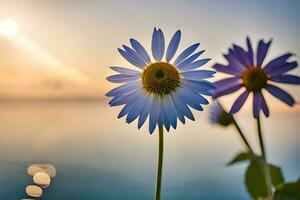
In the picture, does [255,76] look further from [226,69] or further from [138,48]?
[138,48]

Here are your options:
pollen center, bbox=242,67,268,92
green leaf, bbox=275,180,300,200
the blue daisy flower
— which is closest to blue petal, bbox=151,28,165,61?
the blue daisy flower

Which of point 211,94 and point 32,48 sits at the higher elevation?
point 32,48

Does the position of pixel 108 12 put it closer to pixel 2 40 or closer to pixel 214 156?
pixel 2 40

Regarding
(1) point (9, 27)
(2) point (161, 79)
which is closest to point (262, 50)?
(2) point (161, 79)

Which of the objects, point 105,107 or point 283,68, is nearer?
point 283,68

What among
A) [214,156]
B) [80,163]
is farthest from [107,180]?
[214,156]

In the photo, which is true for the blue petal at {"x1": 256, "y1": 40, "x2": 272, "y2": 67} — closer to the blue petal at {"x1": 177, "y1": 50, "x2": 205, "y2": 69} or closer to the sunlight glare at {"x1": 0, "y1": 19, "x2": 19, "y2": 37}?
the blue petal at {"x1": 177, "y1": 50, "x2": 205, "y2": 69}
